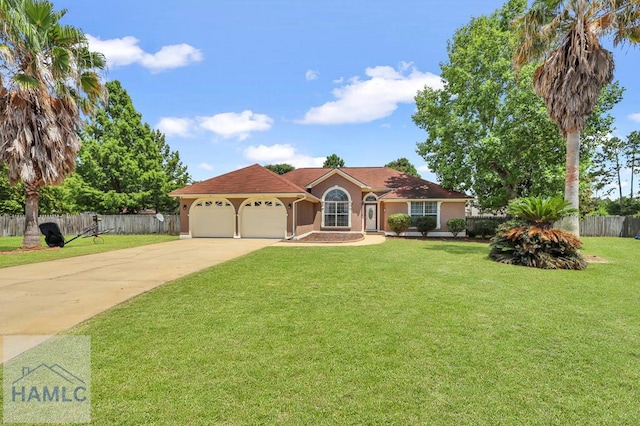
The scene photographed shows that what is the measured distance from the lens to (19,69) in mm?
13297

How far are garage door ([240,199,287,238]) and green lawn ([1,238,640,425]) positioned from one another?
41.6 ft

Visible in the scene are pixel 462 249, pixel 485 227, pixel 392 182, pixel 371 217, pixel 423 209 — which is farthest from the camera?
pixel 371 217

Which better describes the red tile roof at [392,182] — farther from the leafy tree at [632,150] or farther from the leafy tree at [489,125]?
the leafy tree at [632,150]

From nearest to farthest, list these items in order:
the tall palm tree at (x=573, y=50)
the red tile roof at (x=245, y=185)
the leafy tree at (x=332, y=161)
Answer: the tall palm tree at (x=573, y=50) → the red tile roof at (x=245, y=185) → the leafy tree at (x=332, y=161)

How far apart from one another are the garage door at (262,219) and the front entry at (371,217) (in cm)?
847

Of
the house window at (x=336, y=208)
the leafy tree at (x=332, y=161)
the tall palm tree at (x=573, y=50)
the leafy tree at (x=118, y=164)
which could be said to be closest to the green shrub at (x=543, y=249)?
the tall palm tree at (x=573, y=50)

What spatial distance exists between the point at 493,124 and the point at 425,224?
7.42 m

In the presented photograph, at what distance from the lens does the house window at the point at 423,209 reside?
2227 cm

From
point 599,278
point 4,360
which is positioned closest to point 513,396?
point 4,360

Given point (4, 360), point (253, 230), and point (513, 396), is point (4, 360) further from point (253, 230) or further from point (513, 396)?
point (253, 230)

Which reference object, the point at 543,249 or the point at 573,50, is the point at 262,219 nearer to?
the point at 543,249

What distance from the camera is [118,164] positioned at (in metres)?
26.2

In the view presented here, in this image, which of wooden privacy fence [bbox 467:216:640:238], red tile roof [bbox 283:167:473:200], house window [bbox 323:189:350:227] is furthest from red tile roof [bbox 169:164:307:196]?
wooden privacy fence [bbox 467:216:640:238]

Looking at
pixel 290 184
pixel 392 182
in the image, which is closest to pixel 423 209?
pixel 392 182
